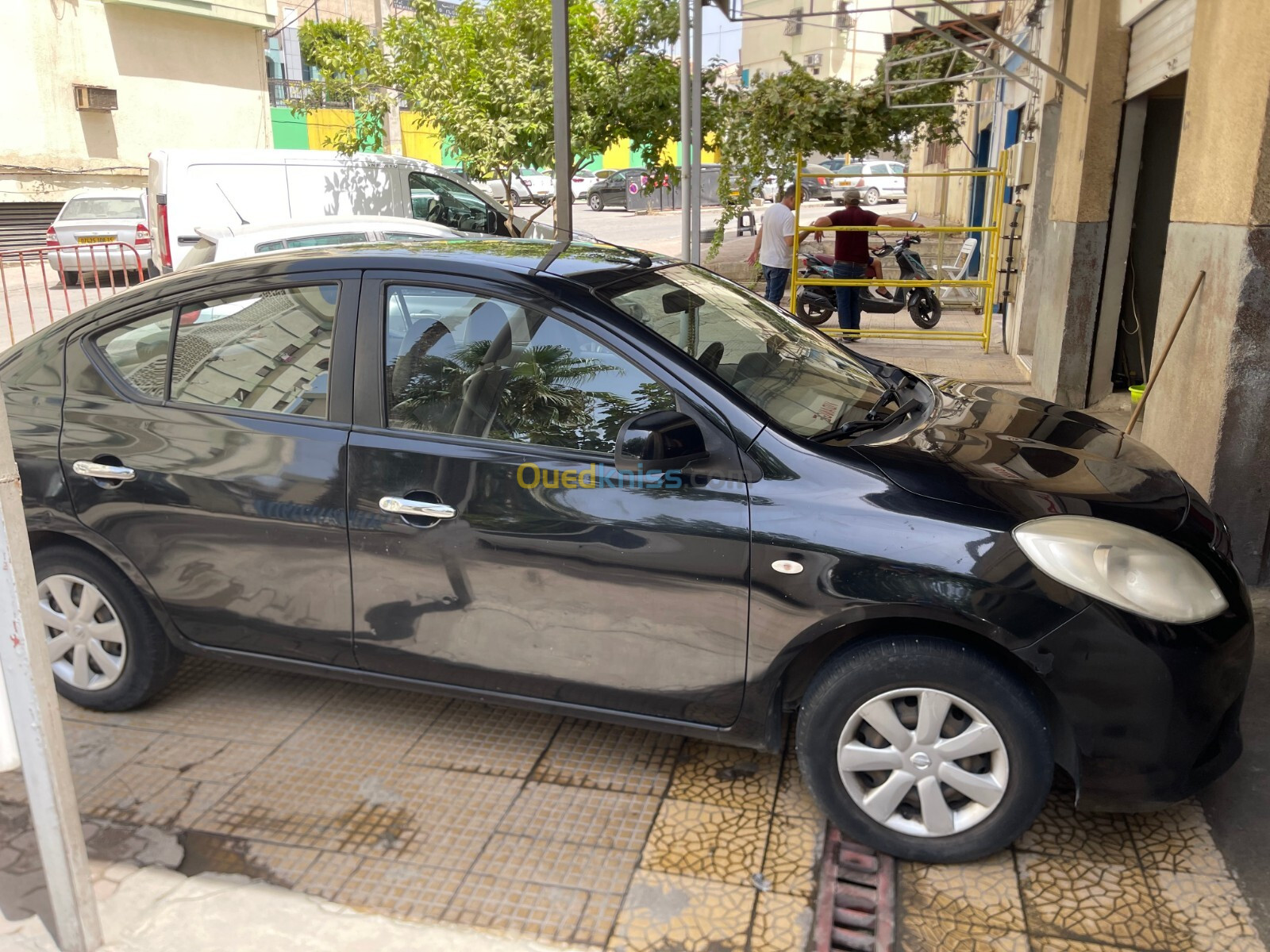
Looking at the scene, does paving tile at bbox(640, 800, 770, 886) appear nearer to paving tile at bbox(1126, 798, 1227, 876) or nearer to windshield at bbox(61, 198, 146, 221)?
paving tile at bbox(1126, 798, 1227, 876)

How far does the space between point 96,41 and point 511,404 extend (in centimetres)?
2653

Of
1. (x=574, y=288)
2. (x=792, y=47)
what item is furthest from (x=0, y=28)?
(x=792, y=47)

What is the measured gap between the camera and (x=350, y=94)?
13.5m

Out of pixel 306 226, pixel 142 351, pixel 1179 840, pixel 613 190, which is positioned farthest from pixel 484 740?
pixel 613 190

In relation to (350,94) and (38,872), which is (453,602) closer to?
(38,872)

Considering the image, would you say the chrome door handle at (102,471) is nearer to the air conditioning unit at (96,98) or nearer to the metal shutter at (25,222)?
the metal shutter at (25,222)

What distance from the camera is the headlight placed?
2.85 meters

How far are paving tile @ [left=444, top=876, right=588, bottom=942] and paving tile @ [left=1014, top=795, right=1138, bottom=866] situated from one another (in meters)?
1.31

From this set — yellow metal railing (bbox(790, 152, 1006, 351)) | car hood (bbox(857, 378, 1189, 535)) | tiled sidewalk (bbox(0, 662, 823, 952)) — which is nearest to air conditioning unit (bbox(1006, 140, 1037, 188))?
yellow metal railing (bbox(790, 152, 1006, 351))

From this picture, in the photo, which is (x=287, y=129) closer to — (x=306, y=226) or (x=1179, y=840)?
(x=306, y=226)

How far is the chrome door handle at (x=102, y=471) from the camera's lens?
11.8 ft

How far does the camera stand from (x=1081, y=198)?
8039mm

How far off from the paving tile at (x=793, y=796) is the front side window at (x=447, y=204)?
33.9ft

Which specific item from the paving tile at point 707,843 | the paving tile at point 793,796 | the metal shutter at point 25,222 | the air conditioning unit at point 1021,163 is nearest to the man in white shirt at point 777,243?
the air conditioning unit at point 1021,163
